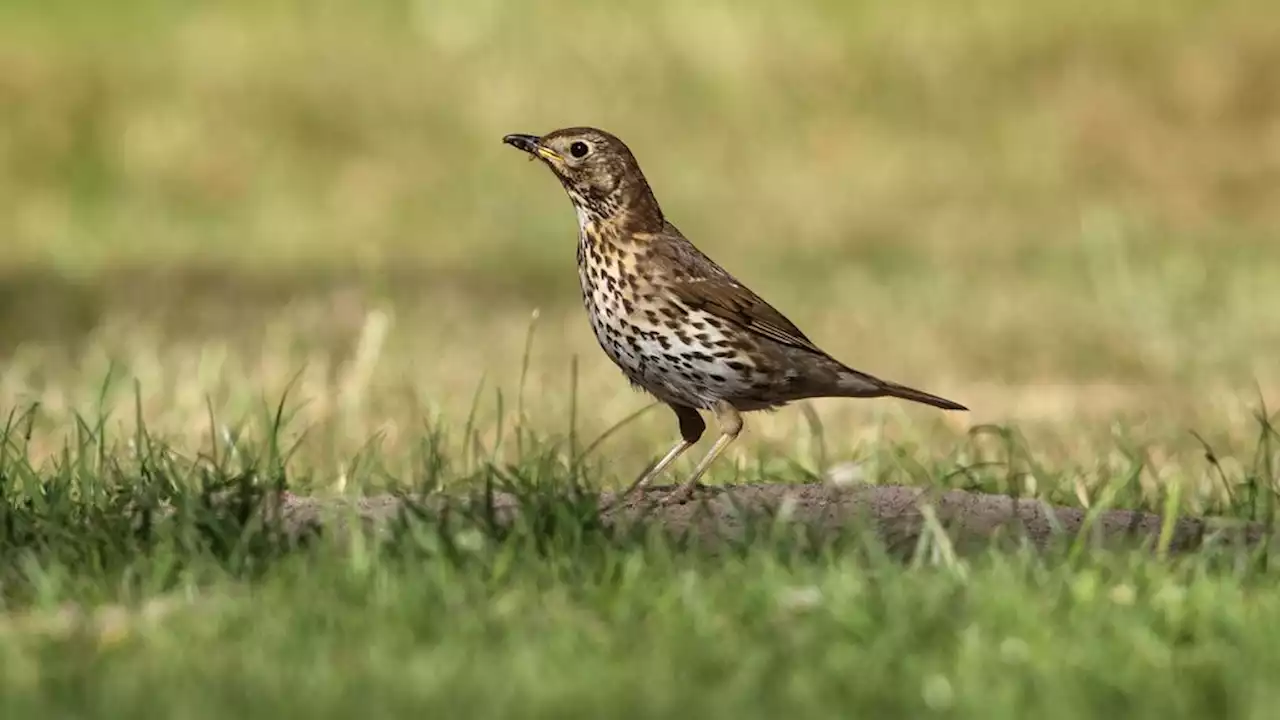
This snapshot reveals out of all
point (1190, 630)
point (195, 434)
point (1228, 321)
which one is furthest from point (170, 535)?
point (1228, 321)

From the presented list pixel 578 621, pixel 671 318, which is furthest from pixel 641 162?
pixel 578 621

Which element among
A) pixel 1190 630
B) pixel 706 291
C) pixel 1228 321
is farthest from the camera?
pixel 1228 321

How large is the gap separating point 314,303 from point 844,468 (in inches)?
295

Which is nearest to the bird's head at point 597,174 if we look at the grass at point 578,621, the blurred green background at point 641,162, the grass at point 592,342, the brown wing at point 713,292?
the brown wing at point 713,292

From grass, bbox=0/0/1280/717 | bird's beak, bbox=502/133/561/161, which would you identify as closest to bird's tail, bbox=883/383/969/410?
grass, bbox=0/0/1280/717

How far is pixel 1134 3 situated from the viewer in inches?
714

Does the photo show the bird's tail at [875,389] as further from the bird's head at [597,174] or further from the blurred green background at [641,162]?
the blurred green background at [641,162]

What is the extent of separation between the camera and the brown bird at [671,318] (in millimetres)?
6035

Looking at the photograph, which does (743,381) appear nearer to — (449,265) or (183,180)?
(449,265)

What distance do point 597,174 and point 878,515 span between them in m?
1.43

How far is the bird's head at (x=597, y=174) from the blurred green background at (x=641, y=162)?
553 centimetres

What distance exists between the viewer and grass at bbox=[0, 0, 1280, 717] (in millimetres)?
4168

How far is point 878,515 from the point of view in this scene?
5.53 m

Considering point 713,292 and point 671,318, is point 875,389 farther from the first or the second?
point 671,318
